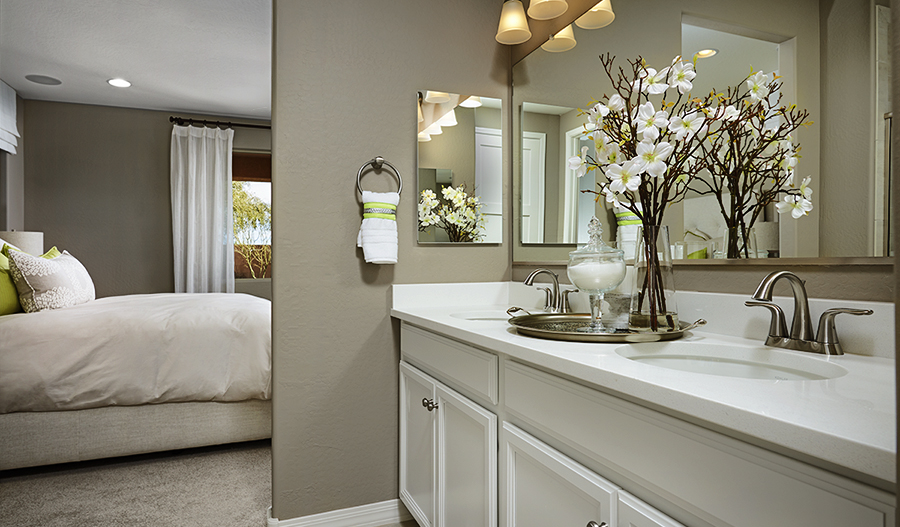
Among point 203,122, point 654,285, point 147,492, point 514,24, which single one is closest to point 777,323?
point 654,285

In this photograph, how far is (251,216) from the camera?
223 inches

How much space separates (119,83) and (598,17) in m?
4.35

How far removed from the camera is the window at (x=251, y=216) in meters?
5.61

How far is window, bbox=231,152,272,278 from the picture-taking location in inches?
221

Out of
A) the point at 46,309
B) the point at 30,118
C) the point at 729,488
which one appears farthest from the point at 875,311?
the point at 30,118

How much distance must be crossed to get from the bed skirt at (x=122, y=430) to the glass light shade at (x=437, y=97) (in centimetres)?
187

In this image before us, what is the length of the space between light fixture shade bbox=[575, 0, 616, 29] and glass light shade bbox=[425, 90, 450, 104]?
0.60 m

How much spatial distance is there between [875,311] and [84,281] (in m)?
4.02

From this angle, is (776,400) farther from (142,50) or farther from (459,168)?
(142,50)

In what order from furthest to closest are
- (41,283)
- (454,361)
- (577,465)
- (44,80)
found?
Result: (44,80) < (41,283) < (454,361) < (577,465)

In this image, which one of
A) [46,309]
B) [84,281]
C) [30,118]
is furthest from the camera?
[30,118]

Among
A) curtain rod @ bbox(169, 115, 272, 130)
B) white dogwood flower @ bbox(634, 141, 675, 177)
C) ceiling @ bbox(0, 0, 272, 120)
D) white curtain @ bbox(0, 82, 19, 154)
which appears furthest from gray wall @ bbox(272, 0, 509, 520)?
white curtain @ bbox(0, 82, 19, 154)

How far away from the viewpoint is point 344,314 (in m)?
1.99

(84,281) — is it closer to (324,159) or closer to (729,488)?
(324,159)
